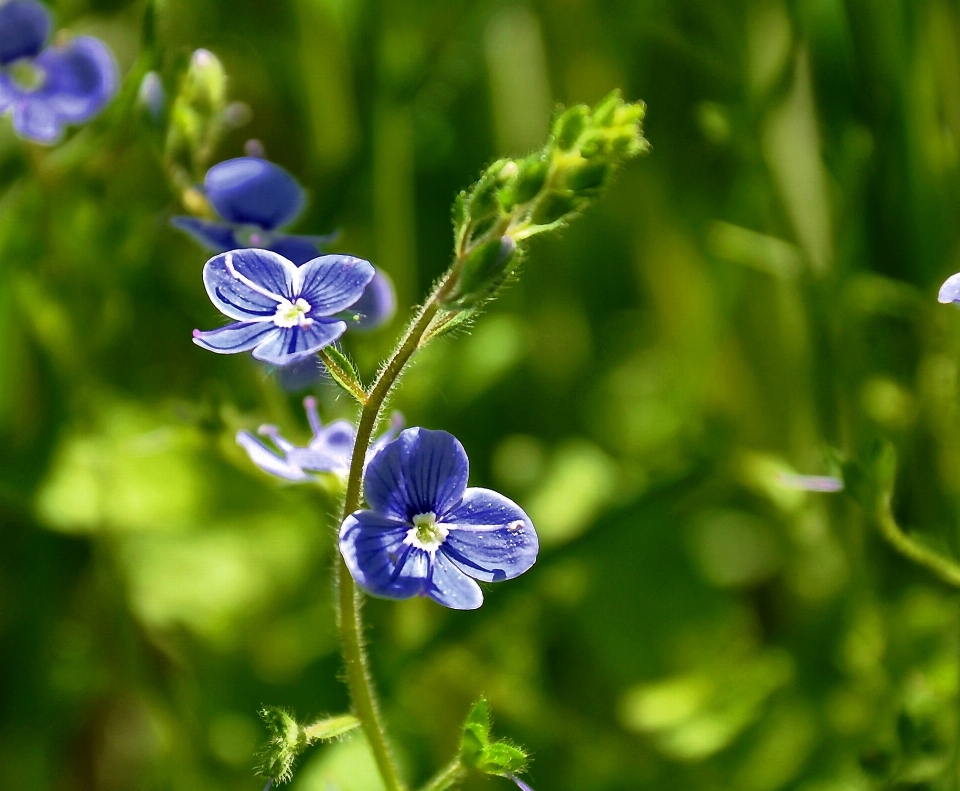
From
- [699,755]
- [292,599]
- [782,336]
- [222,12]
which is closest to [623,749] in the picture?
[699,755]

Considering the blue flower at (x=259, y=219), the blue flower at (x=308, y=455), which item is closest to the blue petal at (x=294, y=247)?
the blue flower at (x=259, y=219)

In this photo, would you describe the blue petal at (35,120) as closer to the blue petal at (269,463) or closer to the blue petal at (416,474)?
the blue petal at (269,463)

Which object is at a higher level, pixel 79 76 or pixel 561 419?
pixel 79 76

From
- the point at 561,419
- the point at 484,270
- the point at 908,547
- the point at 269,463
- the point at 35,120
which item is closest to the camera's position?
the point at 484,270

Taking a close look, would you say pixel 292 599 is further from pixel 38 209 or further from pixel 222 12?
pixel 222 12

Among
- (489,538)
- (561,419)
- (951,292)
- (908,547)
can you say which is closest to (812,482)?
(908,547)

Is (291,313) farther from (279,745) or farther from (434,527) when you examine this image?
(279,745)
